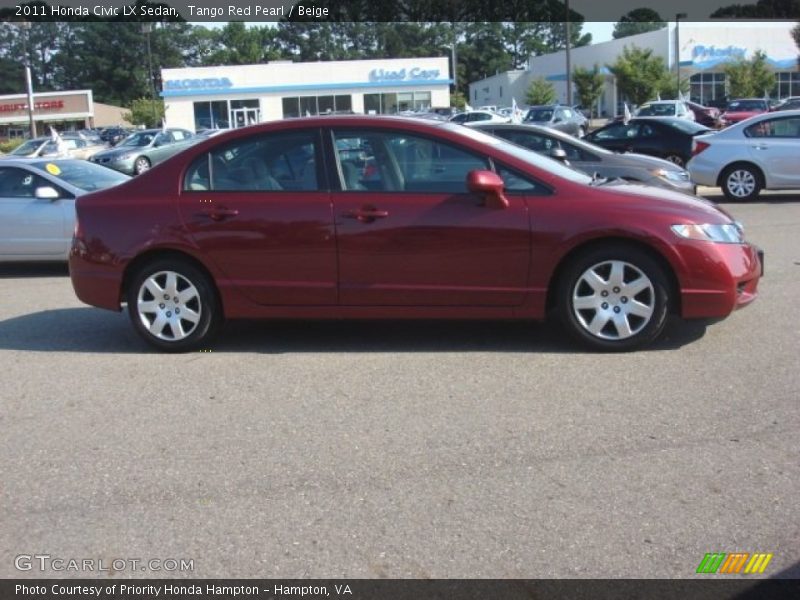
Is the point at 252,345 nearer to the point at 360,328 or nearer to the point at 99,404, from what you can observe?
the point at 360,328

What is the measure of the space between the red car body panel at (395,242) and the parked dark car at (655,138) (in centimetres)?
1333

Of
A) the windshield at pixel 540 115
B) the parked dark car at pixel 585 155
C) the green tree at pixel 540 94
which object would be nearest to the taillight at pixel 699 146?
the parked dark car at pixel 585 155

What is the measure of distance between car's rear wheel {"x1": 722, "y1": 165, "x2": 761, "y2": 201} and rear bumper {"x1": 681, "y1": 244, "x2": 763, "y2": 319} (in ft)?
32.7

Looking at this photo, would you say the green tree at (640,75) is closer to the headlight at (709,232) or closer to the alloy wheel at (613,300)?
the headlight at (709,232)

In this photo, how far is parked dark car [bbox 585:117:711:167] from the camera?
19.2m

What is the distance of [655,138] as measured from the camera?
63.4ft

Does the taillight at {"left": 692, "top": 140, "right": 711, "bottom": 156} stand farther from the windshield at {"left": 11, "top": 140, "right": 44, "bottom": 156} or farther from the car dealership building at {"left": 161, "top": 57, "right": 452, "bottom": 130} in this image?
the car dealership building at {"left": 161, "top": 57, "right": 452, "bottom": 130}

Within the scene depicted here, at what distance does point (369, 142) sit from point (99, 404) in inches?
98.7

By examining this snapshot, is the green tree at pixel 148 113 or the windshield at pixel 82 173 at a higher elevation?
the green tree at pixel 148 113

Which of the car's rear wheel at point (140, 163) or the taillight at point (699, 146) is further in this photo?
the car's rear wheel at point (140, 163)

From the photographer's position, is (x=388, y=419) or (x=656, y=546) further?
(x=388, y=419)

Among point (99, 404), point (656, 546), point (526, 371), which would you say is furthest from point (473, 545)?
point (99, 404)

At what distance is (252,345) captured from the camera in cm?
687

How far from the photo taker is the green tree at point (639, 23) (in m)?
87.1
